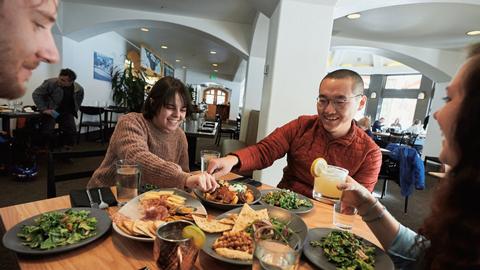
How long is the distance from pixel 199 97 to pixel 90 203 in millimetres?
21720

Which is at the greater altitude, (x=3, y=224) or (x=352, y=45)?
(x=352, y=45)

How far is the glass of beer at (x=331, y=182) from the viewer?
97 centimetres

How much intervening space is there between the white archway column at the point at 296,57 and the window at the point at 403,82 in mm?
11067

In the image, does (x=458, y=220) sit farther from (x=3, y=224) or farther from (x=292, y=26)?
(x=292, y=26)

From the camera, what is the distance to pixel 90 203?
959 mm

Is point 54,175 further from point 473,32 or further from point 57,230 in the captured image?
point 473,32

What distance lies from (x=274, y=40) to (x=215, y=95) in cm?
2088

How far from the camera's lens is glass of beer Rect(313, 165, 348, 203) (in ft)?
3.19

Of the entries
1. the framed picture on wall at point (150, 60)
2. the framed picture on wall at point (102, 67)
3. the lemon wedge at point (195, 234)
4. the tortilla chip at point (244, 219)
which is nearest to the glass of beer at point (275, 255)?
the lemon wedge at point (195, 234)

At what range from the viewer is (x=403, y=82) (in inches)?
451

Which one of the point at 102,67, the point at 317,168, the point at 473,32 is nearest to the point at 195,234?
the point at 317,168

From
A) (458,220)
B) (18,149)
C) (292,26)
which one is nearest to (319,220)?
(458,220)

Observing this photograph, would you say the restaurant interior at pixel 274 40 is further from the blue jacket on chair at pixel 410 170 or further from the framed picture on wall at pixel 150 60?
the blue jacket on chair at pixel 410 170

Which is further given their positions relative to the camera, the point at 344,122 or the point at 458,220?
the point at 344,122
